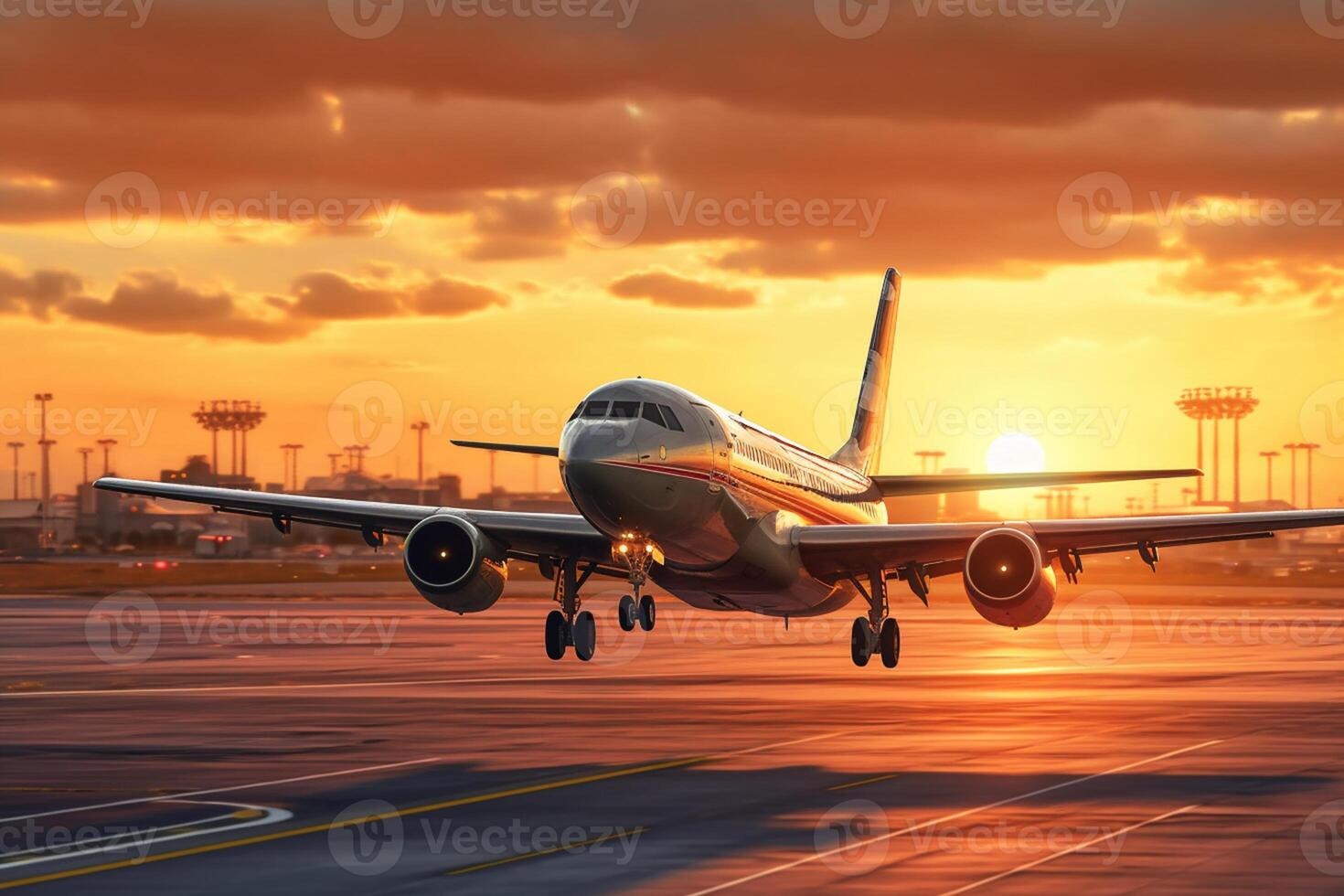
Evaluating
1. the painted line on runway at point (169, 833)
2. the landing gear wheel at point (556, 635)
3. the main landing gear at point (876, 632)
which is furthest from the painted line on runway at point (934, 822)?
the landing gear wheel at point (556, 635)

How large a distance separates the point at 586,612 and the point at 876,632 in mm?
11067

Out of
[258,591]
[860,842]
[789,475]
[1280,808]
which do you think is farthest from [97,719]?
[258,591]

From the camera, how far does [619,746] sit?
1192 inches

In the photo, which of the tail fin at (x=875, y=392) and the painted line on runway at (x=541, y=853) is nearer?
the painted line on runway at (x=541, y=853)

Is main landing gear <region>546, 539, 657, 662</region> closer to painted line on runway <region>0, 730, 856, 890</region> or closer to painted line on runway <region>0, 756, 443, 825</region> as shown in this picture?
painted line on runway <region>0, 730, 856, 890</region>

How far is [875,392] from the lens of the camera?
64750 millimetres

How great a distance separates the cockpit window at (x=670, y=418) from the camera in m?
35.4

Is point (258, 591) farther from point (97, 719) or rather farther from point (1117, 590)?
point (97, 719)

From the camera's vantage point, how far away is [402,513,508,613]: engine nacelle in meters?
38.2

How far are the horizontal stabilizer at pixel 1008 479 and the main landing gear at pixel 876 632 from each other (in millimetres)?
3394

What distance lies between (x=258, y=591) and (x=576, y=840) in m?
93.0

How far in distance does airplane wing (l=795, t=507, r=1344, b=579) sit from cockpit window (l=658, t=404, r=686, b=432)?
615 cm

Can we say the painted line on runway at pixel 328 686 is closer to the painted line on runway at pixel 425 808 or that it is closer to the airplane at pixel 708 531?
the airplane at pixel 708 531

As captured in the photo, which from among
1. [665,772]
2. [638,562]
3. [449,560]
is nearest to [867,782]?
[665,772]
